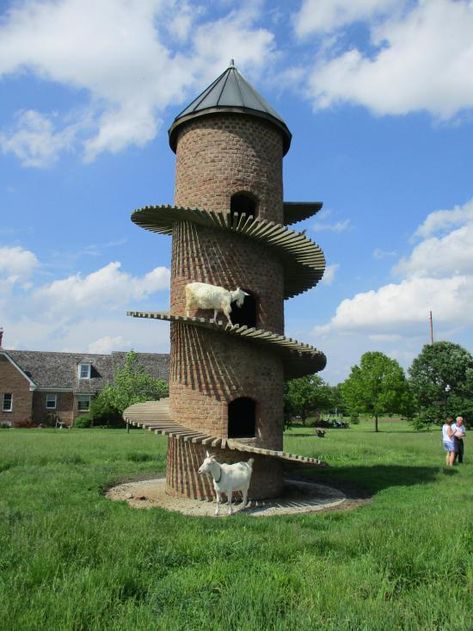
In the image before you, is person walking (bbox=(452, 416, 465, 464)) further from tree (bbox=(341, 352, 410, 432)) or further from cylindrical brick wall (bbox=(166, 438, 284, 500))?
tree (bbox=(341, 352, 410, 432))

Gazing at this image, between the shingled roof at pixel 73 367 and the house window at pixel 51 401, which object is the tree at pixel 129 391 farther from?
the house window at pixel 51 401

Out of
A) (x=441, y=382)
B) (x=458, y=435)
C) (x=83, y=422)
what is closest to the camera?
(x=458, y=435)

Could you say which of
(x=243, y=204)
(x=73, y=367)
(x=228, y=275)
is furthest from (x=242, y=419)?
(x=73, y=367)

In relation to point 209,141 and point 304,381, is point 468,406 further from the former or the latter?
point 209,141

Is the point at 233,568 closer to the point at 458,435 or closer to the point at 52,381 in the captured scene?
the point at 458,435

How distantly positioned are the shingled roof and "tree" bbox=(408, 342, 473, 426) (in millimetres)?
25206

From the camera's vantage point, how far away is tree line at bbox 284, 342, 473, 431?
51.3m

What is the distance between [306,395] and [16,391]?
98.9 ft

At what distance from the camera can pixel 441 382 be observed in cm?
5306

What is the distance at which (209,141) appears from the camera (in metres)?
13.5

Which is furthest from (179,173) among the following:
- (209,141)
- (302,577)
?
(302,577)

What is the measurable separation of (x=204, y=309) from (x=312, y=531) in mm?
5890

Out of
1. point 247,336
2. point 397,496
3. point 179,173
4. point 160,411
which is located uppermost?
point 179,173

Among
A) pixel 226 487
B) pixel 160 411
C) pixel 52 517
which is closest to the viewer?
pixel 52 517
